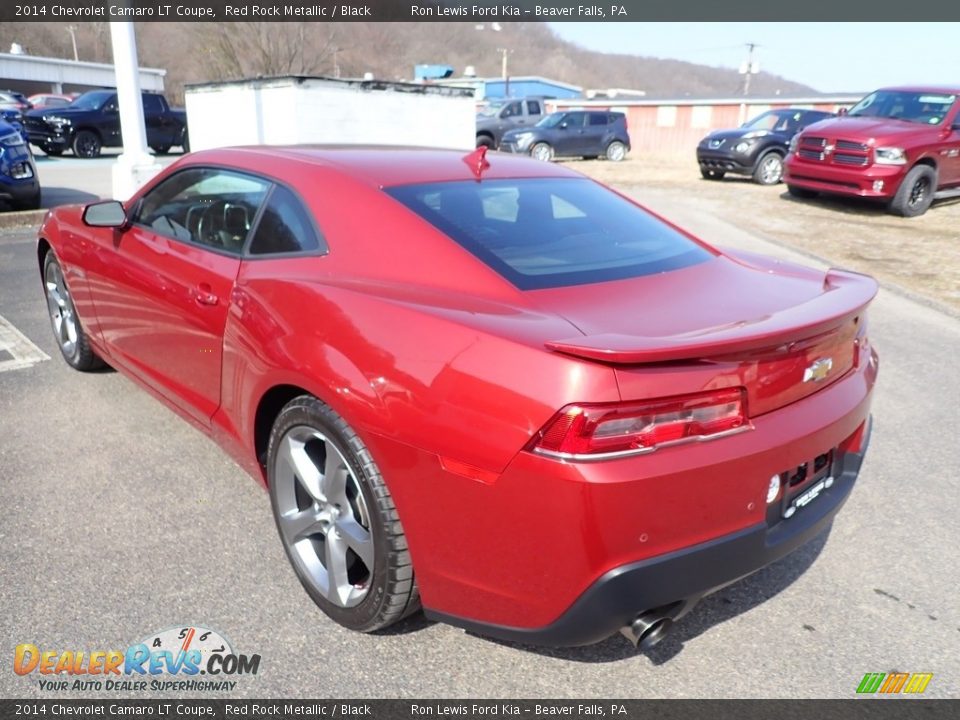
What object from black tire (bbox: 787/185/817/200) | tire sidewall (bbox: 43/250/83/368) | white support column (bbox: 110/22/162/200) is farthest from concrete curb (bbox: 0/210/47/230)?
black tire (bbox: 787/185/817/200)

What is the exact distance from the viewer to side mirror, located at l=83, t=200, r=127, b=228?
3.69 meters

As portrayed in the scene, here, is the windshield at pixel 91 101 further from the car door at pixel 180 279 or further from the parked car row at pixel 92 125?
the car door at pixel 180 279

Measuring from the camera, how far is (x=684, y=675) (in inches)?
91.8

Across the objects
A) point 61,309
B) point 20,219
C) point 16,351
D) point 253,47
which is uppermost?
point 253,47

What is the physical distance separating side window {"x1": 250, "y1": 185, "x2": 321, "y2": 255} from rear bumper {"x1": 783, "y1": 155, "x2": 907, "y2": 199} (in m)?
11.0

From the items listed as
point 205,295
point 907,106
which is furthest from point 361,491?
point 907,106

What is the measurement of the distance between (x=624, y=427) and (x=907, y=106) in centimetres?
1313

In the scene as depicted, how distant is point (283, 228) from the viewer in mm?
2844

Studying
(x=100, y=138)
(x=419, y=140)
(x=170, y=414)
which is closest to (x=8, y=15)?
(x=100, y=138)

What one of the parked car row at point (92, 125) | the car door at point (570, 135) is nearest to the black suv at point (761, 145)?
the car door at point (570, 135)

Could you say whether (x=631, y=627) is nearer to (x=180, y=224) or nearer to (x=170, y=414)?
(x=180, y=224)

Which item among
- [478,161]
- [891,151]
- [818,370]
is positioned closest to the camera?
[818,370]

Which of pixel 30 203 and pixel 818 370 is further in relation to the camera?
pixel 30 203

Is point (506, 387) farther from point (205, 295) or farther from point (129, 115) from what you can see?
point (129, 115)
